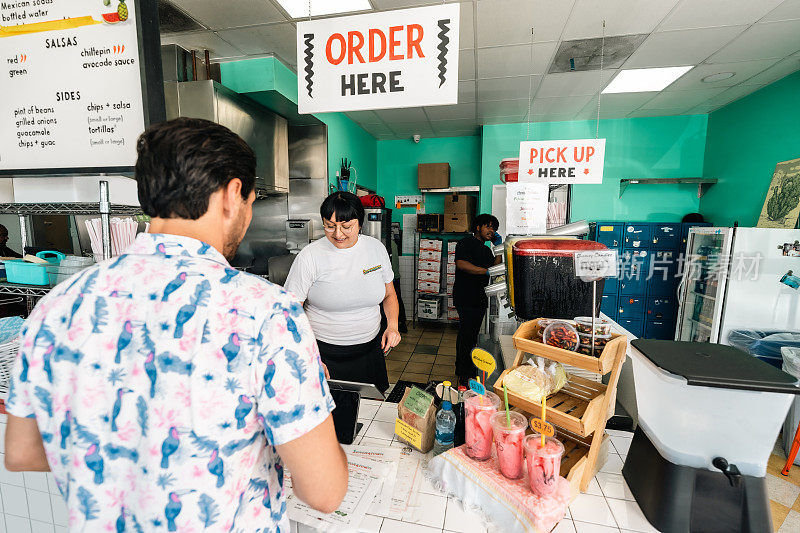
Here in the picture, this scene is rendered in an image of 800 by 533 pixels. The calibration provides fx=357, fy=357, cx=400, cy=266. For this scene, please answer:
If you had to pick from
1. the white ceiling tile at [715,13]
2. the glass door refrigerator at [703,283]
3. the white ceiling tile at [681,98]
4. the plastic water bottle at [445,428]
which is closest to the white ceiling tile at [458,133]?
the white ceiling tile at [681,98]

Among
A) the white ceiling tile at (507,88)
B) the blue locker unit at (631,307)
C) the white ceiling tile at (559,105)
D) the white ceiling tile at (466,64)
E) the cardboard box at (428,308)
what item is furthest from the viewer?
the cardboard box at (428,308)

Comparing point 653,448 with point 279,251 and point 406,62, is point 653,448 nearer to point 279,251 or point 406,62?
point 406,62

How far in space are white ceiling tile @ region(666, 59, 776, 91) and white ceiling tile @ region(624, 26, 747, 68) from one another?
291 millimetres

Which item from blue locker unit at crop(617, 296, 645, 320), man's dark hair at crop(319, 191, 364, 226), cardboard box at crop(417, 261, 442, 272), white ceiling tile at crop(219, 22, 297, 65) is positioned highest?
white ceiling tile at crop(219, 22, 297, 65)

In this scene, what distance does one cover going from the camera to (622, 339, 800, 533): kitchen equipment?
0.92 m

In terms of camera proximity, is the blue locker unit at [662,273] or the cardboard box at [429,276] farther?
the cardboard box at [429,276]

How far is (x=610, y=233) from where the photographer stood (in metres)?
5.49

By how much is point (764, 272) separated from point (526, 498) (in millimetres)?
4443

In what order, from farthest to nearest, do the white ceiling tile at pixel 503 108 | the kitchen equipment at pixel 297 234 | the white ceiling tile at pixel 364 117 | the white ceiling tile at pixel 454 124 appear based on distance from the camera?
1. the white ceiling tile at pixel 454 124
2. the white ceiling tile at pixel 364 117
3. the white ceiling tile at pixel 503 108
4. the kitchen equipment at pixel 297 234

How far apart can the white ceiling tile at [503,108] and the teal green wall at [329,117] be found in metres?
1.97

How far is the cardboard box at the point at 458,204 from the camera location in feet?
20.5

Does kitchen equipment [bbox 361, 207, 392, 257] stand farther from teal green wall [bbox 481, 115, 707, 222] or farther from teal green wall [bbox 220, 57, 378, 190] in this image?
teal green wall [bbox 481, 115, 707, 222]

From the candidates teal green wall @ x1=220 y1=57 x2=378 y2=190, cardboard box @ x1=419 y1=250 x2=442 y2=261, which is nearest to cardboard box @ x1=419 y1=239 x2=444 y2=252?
cardboard box @ x1=419 y1=250 x2=442 y2=261

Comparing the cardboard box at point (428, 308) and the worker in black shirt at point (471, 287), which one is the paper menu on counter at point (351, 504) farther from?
the cardboard box at point (428, 308)
